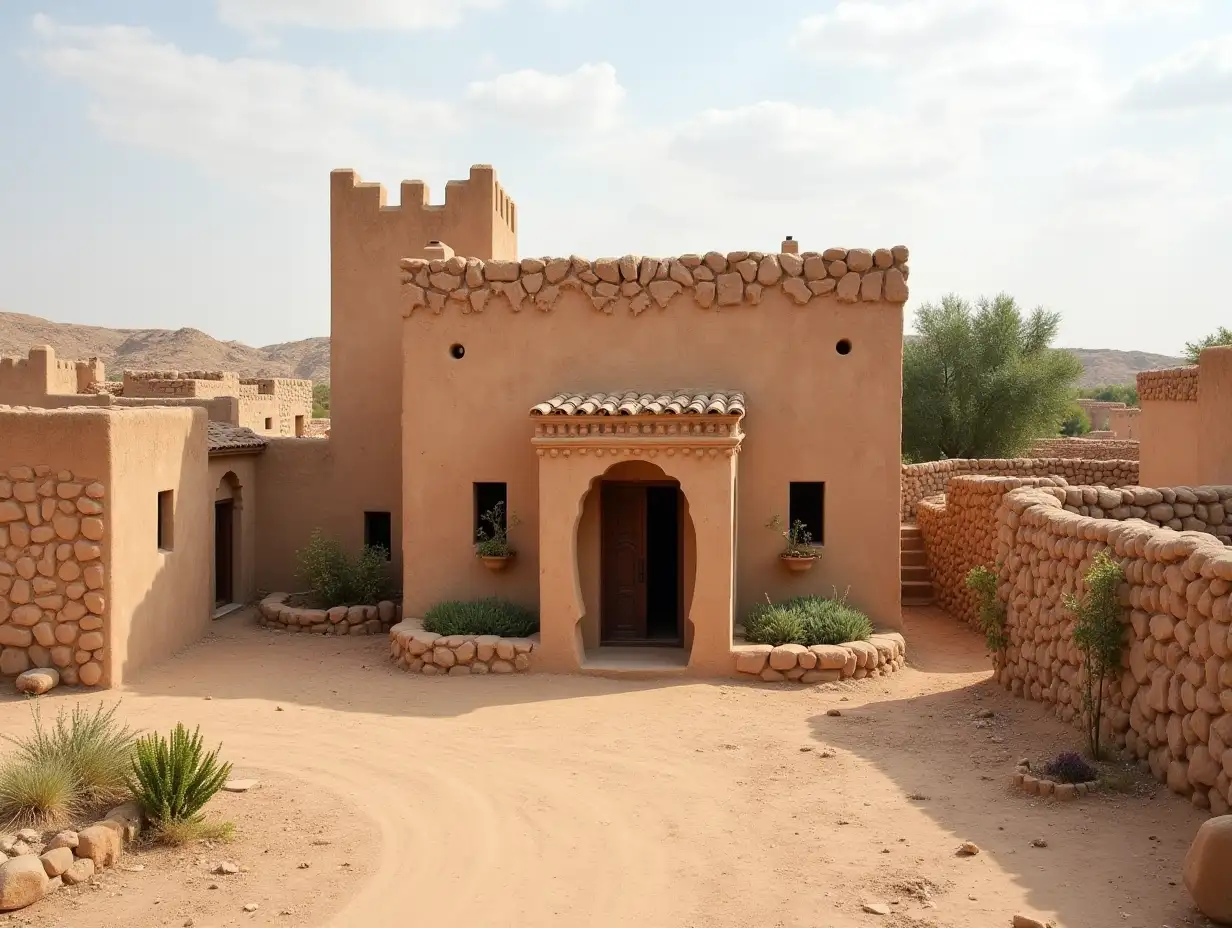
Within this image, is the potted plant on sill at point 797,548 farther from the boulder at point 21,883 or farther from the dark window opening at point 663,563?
the boulder at point 21,883

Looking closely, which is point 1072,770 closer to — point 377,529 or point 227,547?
point 377,529

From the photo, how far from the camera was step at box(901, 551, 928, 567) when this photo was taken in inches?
750

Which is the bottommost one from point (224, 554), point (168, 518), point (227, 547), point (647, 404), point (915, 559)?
point (915, 559)

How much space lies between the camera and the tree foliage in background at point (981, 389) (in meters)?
28.5

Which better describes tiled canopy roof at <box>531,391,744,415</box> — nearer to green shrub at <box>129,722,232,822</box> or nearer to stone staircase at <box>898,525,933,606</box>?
green shrub at <box>129,722,232,822</box>

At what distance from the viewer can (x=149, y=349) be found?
250 feet

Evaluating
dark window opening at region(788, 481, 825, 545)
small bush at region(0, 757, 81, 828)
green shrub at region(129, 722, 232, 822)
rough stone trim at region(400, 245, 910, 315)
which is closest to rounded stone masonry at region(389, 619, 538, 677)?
dark window opening at region(788, 481, 825, 545)

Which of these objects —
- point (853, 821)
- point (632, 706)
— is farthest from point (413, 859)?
point (632, 706)

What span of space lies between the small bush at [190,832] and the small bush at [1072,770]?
19.9 ft

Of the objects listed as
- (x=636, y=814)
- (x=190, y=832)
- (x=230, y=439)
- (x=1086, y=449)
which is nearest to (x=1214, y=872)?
(x=636, y=814)

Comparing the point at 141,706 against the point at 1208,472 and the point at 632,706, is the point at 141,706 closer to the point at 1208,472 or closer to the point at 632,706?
the point at 632,706

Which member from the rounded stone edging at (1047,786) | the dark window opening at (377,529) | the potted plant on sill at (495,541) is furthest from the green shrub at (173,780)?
the dark window opening at (377,529)

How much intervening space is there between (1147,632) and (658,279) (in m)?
7.71

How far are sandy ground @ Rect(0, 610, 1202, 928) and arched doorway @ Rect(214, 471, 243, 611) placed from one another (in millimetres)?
4380
